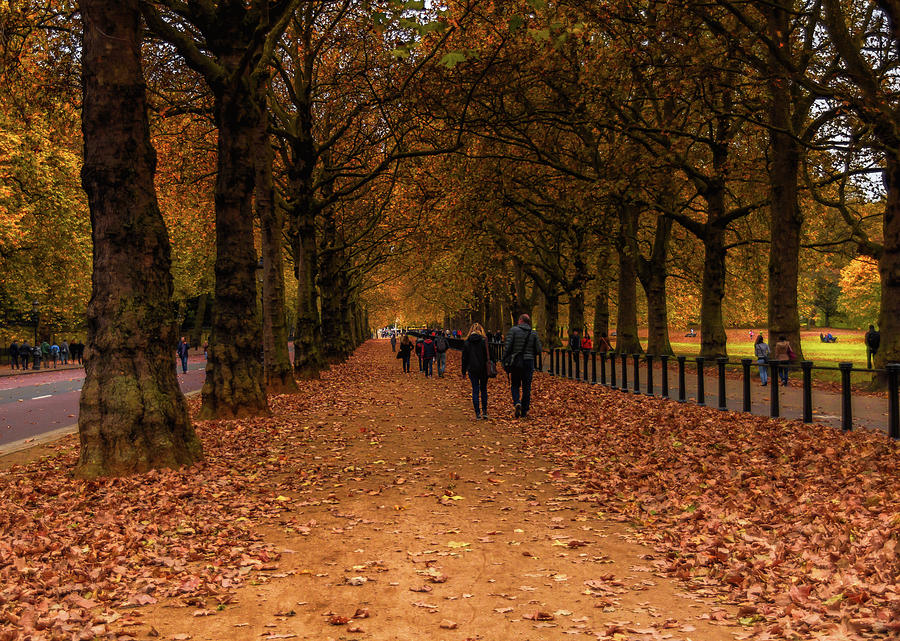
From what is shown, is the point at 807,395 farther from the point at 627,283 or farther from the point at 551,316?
the point at 551,316

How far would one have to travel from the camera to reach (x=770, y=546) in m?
5.45

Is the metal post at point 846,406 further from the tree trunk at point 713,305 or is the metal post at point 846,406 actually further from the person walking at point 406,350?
the person walking at point 406,350

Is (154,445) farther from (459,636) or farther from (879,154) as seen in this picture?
(879,154)

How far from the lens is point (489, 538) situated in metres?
6.12

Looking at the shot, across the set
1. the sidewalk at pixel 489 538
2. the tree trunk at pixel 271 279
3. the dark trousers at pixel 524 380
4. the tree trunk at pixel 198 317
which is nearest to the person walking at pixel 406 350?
the tree trunk at pixel 271 279

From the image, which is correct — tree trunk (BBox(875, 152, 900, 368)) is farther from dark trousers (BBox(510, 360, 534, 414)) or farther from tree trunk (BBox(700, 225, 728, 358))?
dark trousers (BBox(510, 360, 534, 414))

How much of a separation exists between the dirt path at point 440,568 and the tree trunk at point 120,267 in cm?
174

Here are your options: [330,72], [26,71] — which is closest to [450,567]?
[26,71]

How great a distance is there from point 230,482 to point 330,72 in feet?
52.1

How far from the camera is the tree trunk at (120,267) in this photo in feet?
26.4

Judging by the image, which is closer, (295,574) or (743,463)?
(295,574)

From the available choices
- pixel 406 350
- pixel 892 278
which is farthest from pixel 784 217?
pixel 406 350

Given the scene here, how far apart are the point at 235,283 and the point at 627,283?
1741 cm

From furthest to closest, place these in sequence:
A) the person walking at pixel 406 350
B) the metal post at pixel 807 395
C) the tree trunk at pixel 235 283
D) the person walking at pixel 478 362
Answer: the person walking at pixel 406 350, the person walking at pixel 478 362, the tree trunk at pixel 235 283, the metal post at pixel 807 395
